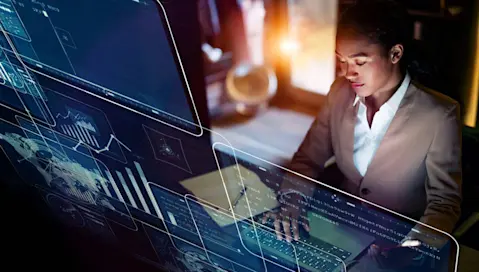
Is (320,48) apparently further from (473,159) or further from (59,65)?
(59,65)

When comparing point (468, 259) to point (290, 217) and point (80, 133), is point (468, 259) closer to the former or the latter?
point (290, 217)

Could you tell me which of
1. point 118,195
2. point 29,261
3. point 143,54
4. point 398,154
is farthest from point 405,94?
point 29,261

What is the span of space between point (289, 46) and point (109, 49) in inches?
10.6

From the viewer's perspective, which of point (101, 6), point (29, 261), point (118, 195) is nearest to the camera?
point (101, 6)

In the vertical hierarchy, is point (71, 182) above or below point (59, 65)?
below

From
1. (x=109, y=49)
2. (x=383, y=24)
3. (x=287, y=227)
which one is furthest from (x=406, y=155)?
(x=109, y=49)

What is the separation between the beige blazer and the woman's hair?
1.7 inches

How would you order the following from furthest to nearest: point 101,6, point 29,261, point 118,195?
point 29,261 < point 118,195 < point 101,6

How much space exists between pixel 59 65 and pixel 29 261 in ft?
2.56

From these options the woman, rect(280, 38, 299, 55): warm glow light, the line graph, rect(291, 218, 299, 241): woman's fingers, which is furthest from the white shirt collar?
the line graph

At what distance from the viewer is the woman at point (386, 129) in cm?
61

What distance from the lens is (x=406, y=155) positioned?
0.66m

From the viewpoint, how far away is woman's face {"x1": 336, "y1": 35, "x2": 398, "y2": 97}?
2.03ft

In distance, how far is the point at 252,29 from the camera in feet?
2.20
